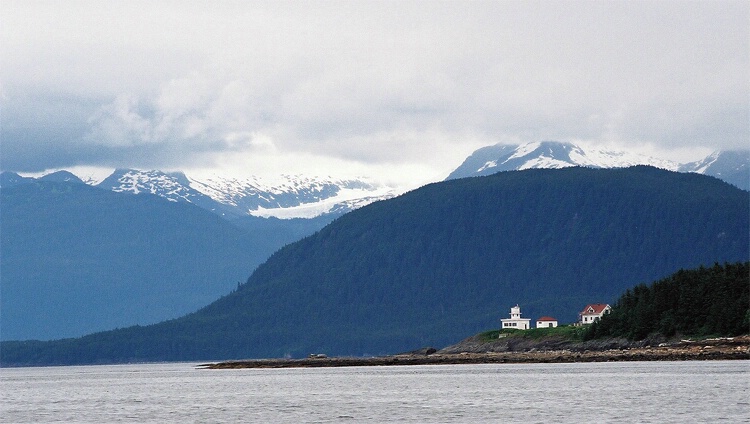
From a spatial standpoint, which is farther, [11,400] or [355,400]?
[11,400]

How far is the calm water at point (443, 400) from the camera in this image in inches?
4503

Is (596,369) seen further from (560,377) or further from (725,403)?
(725,403)

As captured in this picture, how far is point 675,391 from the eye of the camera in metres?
132

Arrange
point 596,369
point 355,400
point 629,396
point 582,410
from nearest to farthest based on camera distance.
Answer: point 582,410
point 629,396
point 355,400
point 596,369

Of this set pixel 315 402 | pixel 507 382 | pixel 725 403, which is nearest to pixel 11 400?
pixel 315 402

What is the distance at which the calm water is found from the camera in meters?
114

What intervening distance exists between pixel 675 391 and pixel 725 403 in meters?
15.7

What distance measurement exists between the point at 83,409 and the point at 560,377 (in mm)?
61852

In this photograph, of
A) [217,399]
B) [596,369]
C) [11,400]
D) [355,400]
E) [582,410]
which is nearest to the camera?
[582,410]

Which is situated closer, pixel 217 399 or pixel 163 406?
pixel 163 406

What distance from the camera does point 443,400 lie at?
13525 cm

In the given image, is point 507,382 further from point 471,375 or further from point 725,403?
point 725,403

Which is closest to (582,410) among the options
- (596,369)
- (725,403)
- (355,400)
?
(725,403)

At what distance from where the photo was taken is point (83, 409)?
138125 mm
